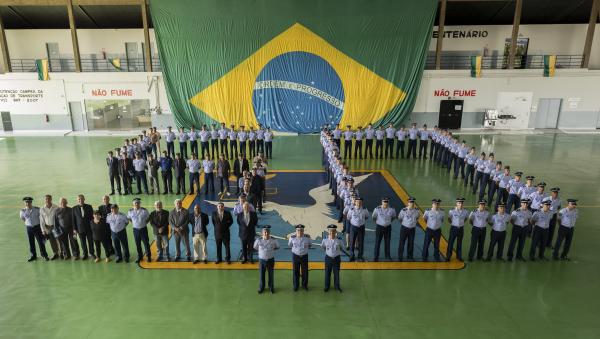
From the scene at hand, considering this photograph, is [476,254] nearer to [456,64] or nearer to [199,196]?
[199,196]

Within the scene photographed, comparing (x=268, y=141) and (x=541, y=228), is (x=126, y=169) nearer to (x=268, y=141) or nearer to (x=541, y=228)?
(x=268, y=141)

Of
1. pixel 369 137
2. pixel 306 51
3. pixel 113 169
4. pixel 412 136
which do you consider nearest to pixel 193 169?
pixel 113 169

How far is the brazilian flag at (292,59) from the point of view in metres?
22.3

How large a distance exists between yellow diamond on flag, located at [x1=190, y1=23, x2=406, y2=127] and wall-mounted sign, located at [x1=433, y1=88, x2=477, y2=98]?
2212mm

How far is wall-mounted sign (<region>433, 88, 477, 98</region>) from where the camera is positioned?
2400 centimetres

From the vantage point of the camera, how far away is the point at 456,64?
25.1 meters

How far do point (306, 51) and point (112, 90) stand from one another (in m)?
11.5

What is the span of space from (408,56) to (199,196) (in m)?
15.5

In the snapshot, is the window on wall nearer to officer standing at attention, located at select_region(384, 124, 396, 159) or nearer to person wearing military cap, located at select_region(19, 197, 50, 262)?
officer standing at attention, located at select_region(384, 124, 396, 159)

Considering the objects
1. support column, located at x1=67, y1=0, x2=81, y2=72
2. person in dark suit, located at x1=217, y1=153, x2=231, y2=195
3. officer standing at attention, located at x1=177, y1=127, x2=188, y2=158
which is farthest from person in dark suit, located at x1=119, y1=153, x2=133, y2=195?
support column, located at x1=67, y1=0, x2=81, y2=72

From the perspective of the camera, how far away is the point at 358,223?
882 cm

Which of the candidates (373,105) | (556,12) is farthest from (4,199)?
(556,12)

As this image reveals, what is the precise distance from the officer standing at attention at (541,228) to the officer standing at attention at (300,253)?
5121mm

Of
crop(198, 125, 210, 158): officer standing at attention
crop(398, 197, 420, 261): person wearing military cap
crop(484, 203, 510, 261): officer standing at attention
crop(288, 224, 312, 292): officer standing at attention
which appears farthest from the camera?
crop(198, 125, 210, 158): officer standing at attention
